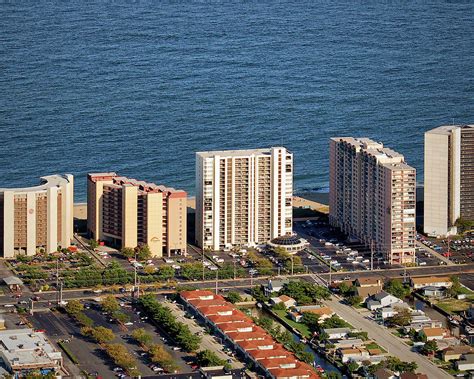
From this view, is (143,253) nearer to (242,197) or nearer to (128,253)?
(128,253)

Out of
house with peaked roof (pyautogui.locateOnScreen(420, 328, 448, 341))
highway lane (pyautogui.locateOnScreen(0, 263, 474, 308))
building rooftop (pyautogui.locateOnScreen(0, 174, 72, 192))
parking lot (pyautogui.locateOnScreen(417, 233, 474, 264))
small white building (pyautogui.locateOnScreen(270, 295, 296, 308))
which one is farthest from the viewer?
building rooftop (pyautogui.locateOnScreen(0, 174, 72, 192))

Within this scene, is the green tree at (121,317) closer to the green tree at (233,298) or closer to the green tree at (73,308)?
the green tree at (73,308)

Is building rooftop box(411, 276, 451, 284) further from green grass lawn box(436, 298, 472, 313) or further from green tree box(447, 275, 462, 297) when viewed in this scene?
green grass lawn box(436, 298, 472, 313)

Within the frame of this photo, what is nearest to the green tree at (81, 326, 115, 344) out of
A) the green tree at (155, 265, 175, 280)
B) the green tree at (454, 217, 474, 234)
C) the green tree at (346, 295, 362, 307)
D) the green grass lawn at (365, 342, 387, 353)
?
the green tree at (155, 265, 175, 280)

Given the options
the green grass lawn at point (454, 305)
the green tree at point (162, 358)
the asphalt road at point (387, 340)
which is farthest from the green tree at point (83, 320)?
the green grass lawn at point (454, 305)

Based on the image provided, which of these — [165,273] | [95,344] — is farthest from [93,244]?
[95,344]

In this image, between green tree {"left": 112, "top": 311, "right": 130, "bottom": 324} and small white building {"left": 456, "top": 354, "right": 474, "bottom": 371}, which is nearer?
small white building {"left": 456, "top": 354, "right": 474, "bottom": 371}
